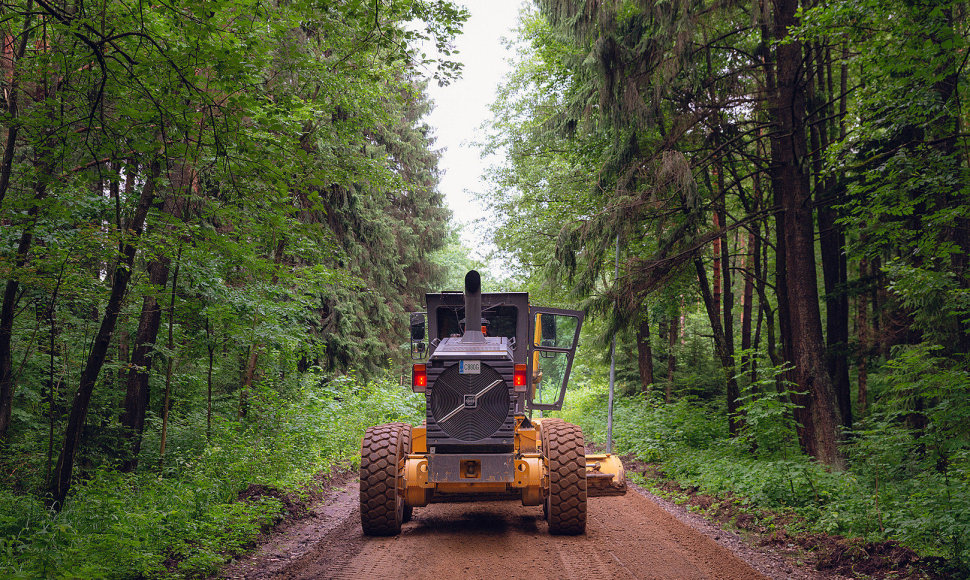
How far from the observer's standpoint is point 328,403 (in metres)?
12.9

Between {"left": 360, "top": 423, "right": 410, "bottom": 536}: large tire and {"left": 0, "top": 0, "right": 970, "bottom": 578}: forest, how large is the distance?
122 cm

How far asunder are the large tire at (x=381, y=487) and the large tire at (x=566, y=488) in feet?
5.33

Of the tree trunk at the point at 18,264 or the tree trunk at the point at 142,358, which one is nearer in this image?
the tree trunk at the point at 18,264

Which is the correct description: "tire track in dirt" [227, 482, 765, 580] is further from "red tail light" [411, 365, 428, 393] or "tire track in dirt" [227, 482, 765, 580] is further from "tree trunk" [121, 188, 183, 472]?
→ "tree trunk" [121, 188, 183, 472]

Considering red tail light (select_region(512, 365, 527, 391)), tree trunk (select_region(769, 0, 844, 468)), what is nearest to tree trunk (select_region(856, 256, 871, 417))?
tree trunk (select_region(769, 0, 844, 468))

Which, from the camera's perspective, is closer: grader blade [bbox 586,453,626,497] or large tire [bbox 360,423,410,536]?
large tire [bbox 360,423,410,536]

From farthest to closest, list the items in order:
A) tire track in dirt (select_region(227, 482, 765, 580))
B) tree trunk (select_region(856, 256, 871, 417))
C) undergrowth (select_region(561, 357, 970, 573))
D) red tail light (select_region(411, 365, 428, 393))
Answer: tree trunk (select_region(856, 256, 871, 417)) → red tail light (select_region(411, 365, 428, 393)) → undergrowth (select_region(561, 357, 970, 573)) → tire track in dirt (select_region(227, 482, 765, 580))

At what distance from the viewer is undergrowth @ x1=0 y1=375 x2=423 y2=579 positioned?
4.59m

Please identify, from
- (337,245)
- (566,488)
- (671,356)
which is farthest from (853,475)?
(671,356)

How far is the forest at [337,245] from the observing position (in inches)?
223

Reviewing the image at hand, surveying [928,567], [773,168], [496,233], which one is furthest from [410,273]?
[928,567]

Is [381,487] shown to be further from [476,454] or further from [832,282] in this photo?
[832,282]

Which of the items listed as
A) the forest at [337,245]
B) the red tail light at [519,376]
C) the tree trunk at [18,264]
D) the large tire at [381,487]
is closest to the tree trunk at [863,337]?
the forest at [337,245]

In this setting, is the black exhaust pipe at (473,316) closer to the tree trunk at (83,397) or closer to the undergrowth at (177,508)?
the undergrowth at (177,508)
